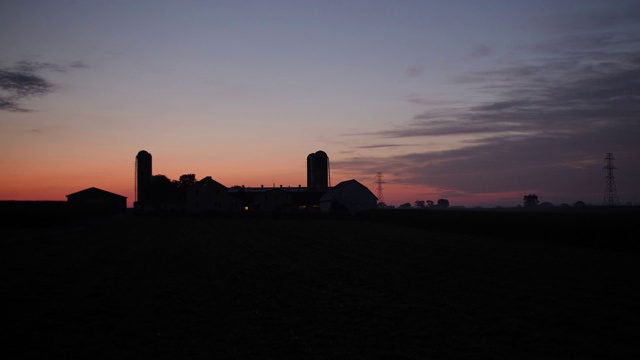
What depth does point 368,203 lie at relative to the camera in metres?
102

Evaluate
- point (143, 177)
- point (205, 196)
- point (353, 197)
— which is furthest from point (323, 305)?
point (143, 177)

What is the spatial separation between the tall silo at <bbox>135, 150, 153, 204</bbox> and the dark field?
10394 cm

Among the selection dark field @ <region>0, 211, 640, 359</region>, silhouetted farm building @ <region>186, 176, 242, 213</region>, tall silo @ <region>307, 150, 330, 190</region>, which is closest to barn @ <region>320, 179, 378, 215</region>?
silhouetted farm building @ <region>186, 176, 242, 213</region>

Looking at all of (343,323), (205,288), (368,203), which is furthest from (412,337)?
(368,203)

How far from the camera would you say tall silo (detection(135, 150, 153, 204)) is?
13025 centimetres

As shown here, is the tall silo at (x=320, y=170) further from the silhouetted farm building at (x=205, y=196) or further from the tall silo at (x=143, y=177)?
the tall silo at (x=143, y=177)

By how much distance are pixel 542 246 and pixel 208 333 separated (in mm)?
27488

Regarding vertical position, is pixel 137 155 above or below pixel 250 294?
above

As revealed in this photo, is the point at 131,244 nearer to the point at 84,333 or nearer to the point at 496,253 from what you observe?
the point at 496,253

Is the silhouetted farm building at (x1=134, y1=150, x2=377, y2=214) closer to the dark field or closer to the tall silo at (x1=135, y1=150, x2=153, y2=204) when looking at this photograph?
the tall silo at (x1=135, y1=150, x2=153, y2=204)

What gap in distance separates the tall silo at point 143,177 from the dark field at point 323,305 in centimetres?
10394

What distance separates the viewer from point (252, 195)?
128875 millimetres

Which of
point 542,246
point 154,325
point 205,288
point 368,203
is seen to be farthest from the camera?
point 368,203

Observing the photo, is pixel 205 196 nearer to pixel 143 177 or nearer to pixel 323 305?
pixel 143 177
